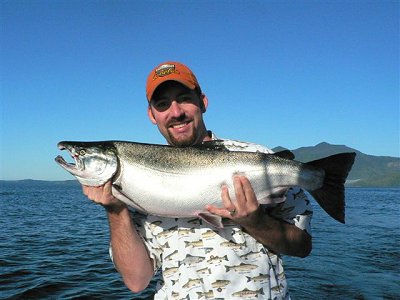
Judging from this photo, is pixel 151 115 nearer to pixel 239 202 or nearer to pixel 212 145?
pixel 212 145

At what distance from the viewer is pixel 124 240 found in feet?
13.1

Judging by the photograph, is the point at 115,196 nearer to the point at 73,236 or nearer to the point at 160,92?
the point at 160,92

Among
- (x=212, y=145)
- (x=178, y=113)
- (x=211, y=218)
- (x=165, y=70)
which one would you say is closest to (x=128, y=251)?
(x=211, y=218)

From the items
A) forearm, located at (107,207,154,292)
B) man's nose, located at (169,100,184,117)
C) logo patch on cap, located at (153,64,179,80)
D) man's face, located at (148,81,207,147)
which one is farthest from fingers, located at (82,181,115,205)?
logo patch on cap, located at (153,64,179,80)

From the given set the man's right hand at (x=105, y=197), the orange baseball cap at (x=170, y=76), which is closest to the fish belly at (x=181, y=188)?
the man's right hand at (x=105, y=197)

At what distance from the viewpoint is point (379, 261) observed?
14539 millimetres

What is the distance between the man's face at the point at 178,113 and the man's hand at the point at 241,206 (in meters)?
0.74

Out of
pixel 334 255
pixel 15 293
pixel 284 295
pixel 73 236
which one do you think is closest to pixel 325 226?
pixel 334 255

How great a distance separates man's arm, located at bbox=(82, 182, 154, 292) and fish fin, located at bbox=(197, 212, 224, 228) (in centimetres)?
74

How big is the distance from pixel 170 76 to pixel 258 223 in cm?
176

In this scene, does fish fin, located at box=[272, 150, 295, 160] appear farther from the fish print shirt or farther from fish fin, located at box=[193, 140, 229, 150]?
fish fin, located at box=[193, 140, 229, 150]

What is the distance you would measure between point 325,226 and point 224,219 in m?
22.5

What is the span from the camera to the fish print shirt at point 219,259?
11.6 ft

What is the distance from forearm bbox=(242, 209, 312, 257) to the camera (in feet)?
11.7
